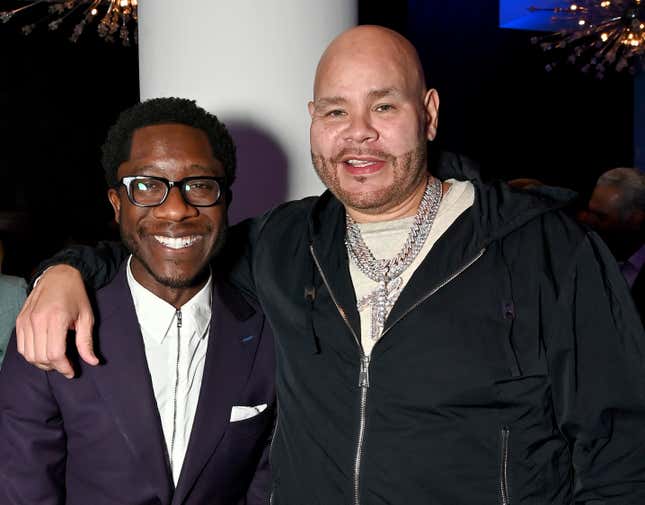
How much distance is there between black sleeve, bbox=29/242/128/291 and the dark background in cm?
574

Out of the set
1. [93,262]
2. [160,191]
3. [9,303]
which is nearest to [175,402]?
[93,262]

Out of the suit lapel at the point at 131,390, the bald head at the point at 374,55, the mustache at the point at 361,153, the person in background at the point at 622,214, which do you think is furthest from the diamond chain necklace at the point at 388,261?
the person in background at the point at 622,214


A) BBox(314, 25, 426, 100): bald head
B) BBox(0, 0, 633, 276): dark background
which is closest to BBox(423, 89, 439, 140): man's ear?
BBox(314, 25, 426, 100): bald head

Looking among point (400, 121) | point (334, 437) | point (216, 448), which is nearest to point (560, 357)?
point (334, 437)

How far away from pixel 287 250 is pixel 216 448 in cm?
55

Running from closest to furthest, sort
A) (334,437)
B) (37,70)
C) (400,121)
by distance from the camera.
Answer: (334,437)
(400,121)
(37,70)

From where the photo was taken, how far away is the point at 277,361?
2084mm

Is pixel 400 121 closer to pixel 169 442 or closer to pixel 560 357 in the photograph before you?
pixel 560 357

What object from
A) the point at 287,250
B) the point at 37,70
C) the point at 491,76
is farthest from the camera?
the point at 491,76

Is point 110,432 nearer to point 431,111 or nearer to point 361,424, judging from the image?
point 361,424

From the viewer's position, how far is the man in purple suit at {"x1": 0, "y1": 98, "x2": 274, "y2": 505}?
187 cm

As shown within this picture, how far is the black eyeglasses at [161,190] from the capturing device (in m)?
1.95

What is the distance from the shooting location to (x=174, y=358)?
199cm

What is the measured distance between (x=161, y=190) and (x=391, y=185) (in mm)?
597
